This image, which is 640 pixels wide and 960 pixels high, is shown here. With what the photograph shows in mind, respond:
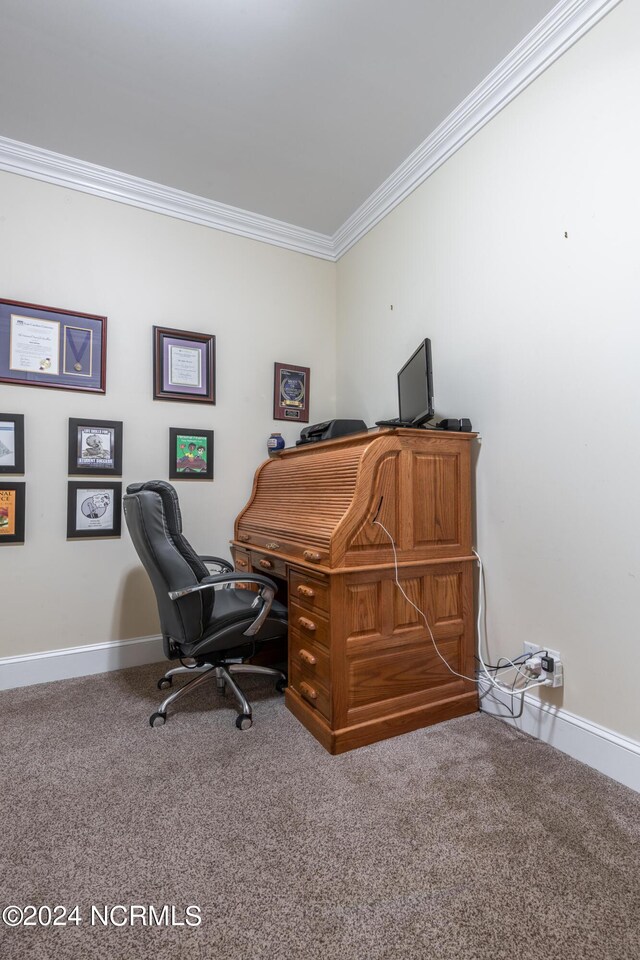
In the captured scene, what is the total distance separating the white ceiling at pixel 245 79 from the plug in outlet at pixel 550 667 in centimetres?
261

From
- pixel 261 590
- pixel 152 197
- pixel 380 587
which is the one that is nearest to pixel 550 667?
pixel 380 587

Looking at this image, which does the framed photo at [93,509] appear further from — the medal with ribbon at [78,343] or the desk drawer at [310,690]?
the desk drawer at [310,690]

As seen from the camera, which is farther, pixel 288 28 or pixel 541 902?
pixel 288 28

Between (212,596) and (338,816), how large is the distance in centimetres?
97

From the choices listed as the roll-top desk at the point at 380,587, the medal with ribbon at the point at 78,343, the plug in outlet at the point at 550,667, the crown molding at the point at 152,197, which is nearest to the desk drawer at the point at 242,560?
the roll-top desk at the point at 380,587

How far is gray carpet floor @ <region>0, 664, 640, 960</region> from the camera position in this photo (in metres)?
1.05

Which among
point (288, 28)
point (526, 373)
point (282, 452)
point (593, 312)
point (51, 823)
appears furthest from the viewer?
point (282, 452)

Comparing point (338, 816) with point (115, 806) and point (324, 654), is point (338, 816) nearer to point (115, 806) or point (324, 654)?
point (324, 654)

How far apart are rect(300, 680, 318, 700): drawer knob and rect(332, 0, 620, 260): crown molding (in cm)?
278

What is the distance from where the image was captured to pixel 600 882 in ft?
3.91

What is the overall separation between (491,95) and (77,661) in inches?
143

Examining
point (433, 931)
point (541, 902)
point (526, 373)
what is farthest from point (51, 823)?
point (526, 373)

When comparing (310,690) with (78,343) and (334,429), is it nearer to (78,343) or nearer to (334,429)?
(334,429)

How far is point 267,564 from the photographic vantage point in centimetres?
239
